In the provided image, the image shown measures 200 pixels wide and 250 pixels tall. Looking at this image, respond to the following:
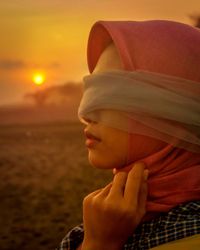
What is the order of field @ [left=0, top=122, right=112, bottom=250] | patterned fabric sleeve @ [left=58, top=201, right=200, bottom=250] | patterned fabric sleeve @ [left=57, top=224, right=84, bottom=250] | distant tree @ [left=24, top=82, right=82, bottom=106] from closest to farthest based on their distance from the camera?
patterned fabric sleeve @ [left=58, top=201, right=200, bottom=250], patterned fabric sleeve @ [left=57, top=224, right=84, bottom=250], field @ [left=0, top=122, right=112, bottom=250], distant tree @ [left=24, top=82, right=82, bottom=106]

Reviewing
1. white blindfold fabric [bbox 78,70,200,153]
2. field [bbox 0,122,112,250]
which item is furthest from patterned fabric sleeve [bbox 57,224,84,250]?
field [bbox 0,122,112,250]

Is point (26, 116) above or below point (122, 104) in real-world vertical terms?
below

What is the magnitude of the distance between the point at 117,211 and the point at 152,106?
155mm

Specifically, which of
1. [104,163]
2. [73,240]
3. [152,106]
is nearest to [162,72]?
[152,106]

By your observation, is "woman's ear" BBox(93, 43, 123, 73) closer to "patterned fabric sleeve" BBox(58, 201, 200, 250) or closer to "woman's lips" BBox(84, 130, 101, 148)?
"woman's lips" BBox(84, 130, 101, 148)

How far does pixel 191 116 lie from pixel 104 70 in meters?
0.14

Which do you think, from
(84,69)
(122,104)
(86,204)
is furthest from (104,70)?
(84,69)

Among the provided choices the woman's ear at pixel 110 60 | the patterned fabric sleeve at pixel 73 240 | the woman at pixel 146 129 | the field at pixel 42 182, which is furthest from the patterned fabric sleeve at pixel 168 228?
the field at pixel 42 182

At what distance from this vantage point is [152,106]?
0.69 metres

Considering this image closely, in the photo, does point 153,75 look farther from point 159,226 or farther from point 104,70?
point 159,226

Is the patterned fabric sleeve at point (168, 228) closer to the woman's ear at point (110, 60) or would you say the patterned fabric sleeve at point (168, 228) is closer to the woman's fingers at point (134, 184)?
the woman's fingers at point (134, 184)

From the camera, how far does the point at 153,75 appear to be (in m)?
0.70

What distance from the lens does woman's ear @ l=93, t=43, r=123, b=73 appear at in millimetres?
725

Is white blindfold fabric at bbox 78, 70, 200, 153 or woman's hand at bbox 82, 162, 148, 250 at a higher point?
white blindfold fabric at bbox 78, 70, 200, 153
